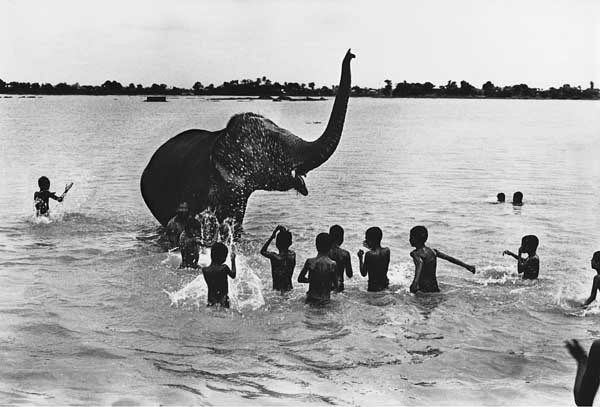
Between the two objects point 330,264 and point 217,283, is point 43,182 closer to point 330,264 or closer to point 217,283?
point 217,283

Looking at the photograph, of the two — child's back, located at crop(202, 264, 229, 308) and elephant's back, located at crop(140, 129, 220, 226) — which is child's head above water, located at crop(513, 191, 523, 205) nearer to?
elephant's back, located at crop(140, 129, 220, 226)

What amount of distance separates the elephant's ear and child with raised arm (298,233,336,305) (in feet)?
9.69

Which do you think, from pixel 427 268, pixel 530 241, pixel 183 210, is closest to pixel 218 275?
pixel 427 268

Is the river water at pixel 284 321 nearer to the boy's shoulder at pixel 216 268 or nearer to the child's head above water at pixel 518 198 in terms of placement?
the boy's shoulder at pixel 216 268

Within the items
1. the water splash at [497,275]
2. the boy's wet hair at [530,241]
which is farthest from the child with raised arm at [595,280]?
the water splash at [497,275]

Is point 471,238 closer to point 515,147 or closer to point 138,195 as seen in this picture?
point 138,195

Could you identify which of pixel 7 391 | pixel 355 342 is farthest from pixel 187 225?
pixel 7 391

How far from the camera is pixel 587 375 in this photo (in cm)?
420

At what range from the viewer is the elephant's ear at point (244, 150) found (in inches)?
476

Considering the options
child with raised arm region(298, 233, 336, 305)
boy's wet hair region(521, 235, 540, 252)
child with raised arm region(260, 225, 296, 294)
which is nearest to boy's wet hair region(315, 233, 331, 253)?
child with raised arm region(298, 233, 336, 305)

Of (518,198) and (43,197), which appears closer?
(43,197)

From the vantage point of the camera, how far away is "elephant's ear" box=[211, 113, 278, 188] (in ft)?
39.6

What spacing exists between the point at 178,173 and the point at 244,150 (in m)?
1.90

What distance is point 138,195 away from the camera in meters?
21.7
